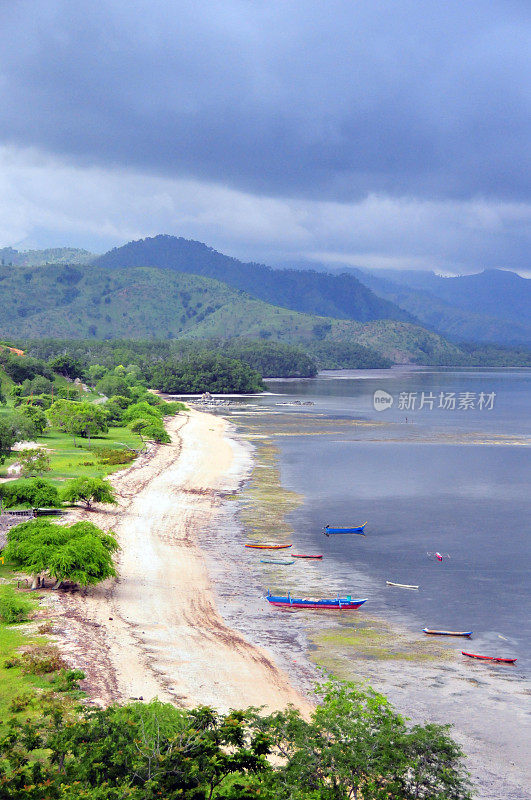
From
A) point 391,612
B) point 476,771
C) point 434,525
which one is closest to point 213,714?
point 476,771

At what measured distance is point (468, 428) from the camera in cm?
16012

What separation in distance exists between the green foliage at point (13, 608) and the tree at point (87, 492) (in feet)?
73.5

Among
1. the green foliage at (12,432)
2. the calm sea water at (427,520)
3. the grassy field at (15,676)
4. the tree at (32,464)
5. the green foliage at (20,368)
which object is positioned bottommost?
the calm sea water at (427,520)

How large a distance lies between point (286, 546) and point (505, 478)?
170 feet

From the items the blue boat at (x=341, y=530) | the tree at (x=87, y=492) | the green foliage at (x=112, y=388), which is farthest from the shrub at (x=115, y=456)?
the green foliage at (x=112, y=388)

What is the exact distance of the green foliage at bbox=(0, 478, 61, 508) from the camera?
56.8 m

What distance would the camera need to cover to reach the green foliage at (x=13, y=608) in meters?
36.6

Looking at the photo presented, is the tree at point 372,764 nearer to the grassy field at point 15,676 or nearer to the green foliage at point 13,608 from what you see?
the grassy field at point 15,676

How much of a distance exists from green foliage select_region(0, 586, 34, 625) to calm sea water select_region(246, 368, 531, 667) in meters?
21.1

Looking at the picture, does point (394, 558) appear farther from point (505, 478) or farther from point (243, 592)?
point (505, 478)

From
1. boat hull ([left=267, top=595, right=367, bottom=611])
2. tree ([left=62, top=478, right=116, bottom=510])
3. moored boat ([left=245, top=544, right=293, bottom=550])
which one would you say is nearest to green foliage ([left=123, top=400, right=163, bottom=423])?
tree ([left=62, top=478, right=116, bottom=510])

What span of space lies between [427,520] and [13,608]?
1855 inches

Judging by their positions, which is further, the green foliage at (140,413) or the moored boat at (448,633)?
the green foliage at (140,413)

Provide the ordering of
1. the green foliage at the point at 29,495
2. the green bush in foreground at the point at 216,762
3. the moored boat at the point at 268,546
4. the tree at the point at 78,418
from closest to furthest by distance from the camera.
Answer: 1. the green bush in foreground at the point at 216,762
2. the green foliage at the point at 29,495
3. the moored boat at the point at 268,546
4. the tree at the point at 78,418
